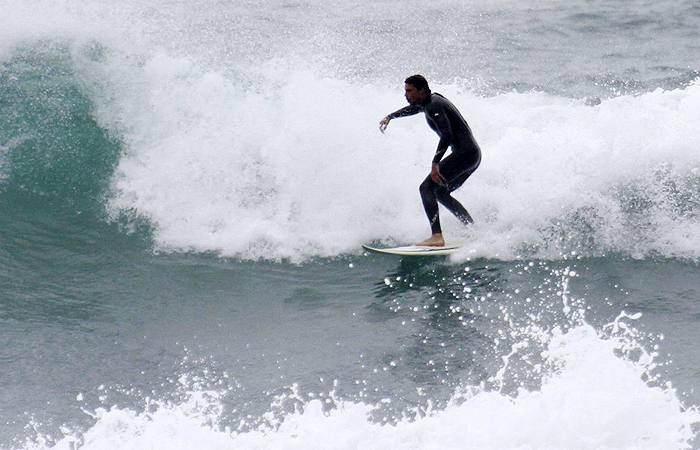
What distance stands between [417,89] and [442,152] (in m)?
0.57

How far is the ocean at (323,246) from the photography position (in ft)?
17.8

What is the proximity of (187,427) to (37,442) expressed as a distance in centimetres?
98

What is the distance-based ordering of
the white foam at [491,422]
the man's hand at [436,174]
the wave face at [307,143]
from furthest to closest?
the wave face at [307,143], the man's hand at [436,174], the white foam at [491,422]

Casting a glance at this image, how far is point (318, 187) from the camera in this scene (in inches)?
346

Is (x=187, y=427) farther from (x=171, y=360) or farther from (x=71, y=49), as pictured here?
(x=71, y=49)

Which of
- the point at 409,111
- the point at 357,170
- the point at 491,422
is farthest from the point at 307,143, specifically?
the point at 491,422

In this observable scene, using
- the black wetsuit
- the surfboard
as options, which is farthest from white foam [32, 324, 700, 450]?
the black wetsuit

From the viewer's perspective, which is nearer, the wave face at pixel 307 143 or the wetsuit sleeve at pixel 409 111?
the wetsuit sleeve at pixel 409 111

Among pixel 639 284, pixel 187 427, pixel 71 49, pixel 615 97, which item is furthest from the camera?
pixel 615 97

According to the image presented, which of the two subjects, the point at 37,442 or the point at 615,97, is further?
the point at 615,97

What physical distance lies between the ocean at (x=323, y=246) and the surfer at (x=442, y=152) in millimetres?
371

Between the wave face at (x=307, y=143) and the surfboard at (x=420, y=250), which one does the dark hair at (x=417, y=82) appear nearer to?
the surfboard at (x=420, y=250)

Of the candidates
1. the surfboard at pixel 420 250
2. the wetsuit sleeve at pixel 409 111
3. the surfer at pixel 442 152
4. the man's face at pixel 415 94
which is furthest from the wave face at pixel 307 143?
the man's face at pixel 415 94

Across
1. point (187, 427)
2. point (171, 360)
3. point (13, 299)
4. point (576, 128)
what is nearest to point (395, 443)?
point (187, 427)
